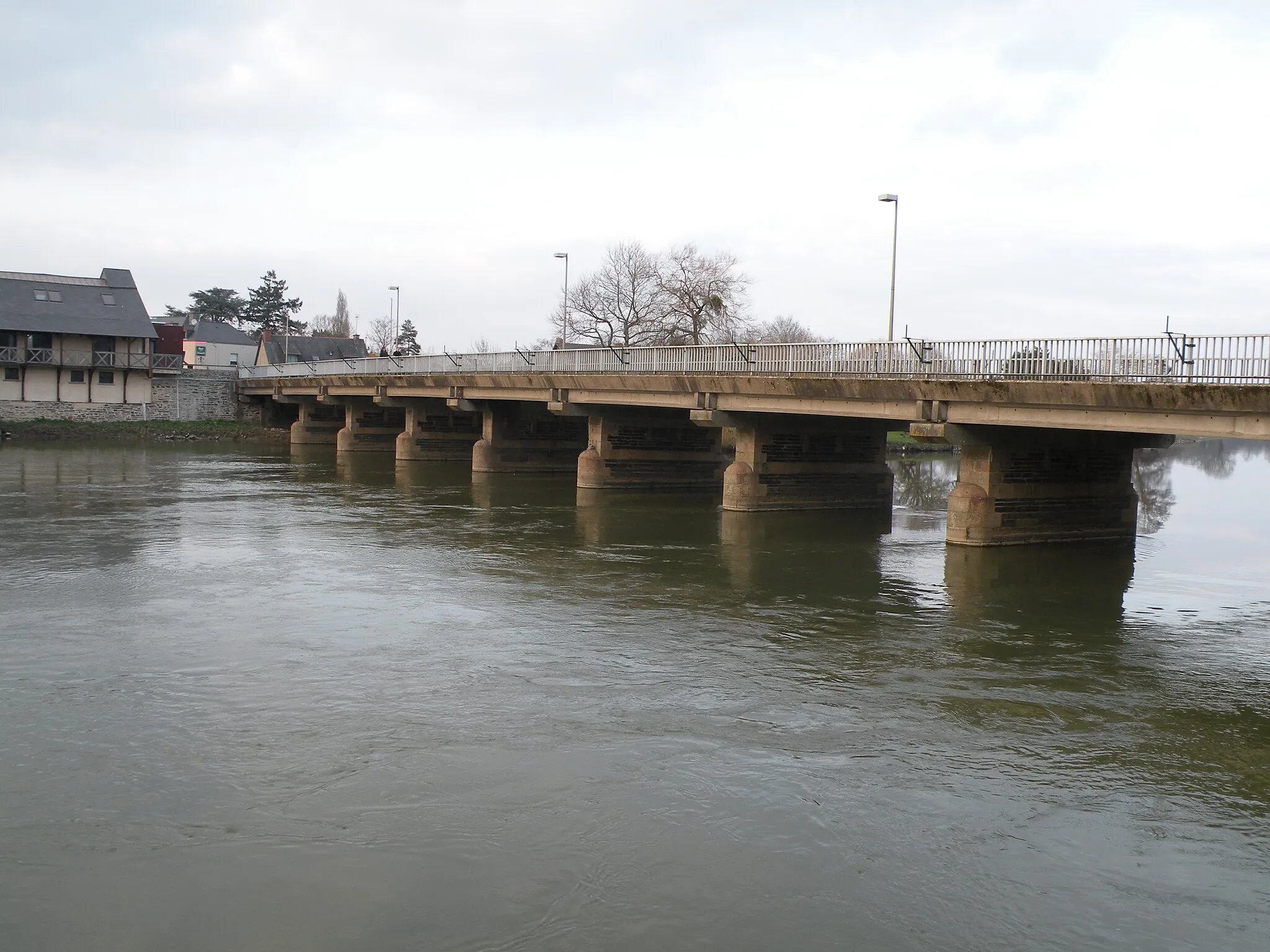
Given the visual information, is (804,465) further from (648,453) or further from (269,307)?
(269,307)

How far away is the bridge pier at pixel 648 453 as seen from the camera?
37.7 m

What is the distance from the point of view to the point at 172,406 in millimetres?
70312

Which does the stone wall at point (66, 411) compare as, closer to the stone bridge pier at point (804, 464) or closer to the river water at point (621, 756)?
the stone bridge pier at point (804, 464)

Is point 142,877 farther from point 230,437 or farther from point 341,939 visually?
point 230,437

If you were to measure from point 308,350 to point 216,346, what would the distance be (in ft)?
27.1

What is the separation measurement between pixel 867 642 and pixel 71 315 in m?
62.3

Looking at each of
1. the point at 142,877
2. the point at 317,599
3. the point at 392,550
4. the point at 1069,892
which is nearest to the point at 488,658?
the point at 317,599

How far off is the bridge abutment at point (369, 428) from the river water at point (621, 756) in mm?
36424

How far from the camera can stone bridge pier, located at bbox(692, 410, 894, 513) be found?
31.3m

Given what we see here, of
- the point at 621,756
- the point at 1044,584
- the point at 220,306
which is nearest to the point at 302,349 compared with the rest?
the point at 220,306

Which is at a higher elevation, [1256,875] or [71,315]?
[71,315]

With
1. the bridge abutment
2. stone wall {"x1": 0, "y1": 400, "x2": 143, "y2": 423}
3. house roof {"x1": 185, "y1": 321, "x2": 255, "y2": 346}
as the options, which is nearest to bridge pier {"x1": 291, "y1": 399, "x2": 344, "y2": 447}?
the bridge abutment

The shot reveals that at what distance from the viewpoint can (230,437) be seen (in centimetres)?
6856

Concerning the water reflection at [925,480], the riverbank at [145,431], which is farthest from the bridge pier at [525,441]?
the riverbank at [145,431]
